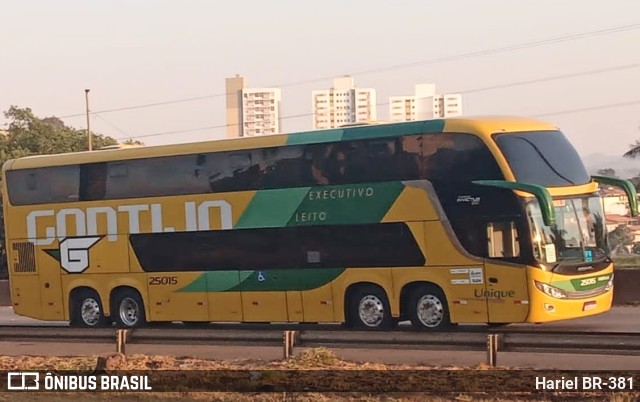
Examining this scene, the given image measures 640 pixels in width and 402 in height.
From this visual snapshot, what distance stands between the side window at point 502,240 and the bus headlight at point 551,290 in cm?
63

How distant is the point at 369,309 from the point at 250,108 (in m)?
119

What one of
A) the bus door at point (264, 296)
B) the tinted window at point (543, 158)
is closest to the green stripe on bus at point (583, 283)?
the tinted window at point (543, 158)

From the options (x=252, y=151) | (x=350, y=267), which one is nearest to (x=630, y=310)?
(x=350, y=267)

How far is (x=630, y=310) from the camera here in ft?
80.1

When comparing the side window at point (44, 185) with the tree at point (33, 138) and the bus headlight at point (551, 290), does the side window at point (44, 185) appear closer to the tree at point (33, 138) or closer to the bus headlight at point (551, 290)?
the bus headlight at point (551, 290)

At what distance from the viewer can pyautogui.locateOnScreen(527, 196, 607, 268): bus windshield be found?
18.2 metres

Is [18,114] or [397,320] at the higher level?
[18,114]

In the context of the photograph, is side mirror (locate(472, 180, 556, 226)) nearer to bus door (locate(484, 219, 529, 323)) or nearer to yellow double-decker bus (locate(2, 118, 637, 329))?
yellow double-decker bus (locate(2, 118, 637, 329))

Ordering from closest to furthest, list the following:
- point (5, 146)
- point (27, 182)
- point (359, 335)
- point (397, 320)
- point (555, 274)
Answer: point (359, 335) < point (555, 274) < point (397, 320) < point (27, 182) < point (5, 146)

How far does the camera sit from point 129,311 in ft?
75.9

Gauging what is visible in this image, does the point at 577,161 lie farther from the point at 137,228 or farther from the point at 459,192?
the point at 137,228

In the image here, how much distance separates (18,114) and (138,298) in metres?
36.3

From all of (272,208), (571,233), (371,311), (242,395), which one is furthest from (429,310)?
(242,395)

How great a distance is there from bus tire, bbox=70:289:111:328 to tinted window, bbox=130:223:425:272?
64.1 inches
